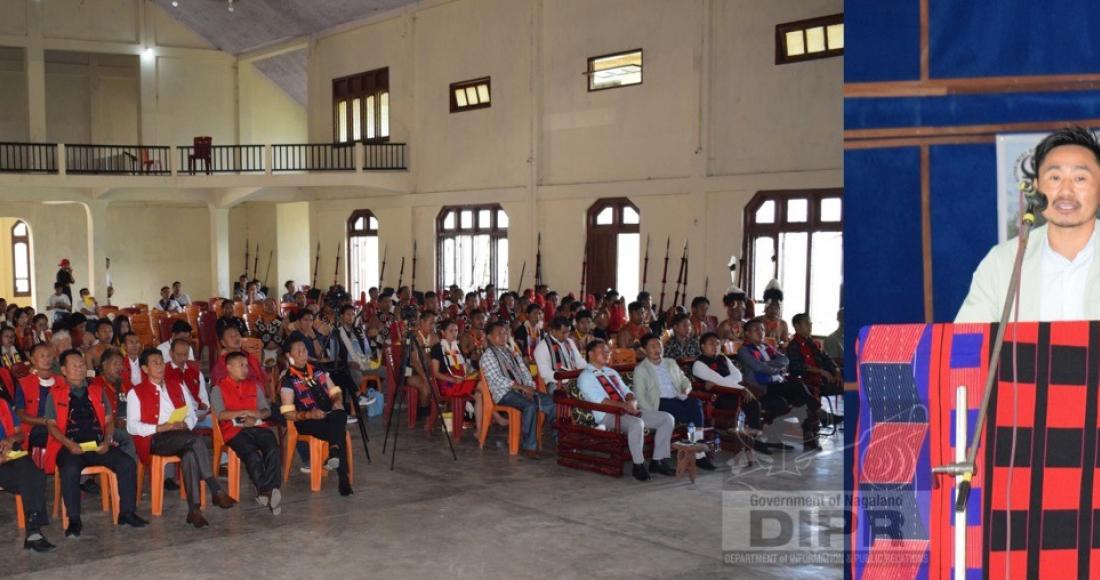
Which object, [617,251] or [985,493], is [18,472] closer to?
[985,493]

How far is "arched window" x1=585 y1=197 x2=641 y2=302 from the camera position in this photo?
14.8 m

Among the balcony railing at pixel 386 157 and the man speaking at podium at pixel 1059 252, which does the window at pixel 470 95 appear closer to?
the balcony railing at pixel 386 157

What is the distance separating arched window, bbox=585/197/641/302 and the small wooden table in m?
8.02

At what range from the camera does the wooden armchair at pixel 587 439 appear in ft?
21.7

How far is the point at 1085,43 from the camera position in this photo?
9.99 feet

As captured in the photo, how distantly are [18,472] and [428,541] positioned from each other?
2151 millimetres

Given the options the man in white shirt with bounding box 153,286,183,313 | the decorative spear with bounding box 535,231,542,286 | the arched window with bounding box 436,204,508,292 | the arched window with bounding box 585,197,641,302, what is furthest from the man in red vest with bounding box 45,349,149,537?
the arched window with bounding box 436,204,508,292

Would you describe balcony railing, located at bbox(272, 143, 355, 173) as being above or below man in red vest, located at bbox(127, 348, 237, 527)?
above

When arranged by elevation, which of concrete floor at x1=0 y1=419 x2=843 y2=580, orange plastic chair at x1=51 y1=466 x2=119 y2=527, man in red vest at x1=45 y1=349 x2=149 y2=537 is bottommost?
concrete floor at x1=0 y1=419 x2=843 y2=580

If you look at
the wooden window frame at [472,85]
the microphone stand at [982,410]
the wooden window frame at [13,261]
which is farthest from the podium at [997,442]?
the wooden window frame at [13,261]

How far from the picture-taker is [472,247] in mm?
17781

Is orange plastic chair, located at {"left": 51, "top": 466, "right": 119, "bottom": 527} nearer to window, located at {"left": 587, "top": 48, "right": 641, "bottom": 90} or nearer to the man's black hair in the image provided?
the man's black hair

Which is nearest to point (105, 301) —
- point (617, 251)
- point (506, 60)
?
point (506, 60)

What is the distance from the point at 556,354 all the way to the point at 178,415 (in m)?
3.15
